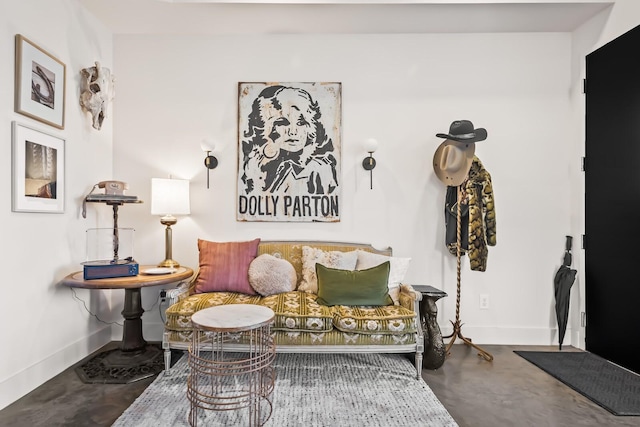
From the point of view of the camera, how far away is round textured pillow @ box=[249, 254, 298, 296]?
291 cm

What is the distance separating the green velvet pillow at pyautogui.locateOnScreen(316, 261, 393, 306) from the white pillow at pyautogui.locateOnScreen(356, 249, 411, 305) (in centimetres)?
16

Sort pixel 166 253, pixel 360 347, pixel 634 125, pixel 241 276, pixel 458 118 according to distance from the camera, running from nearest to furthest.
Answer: pixel 360 347, pixel 634 125, pixel 241 276, pixel 166 253, pixel 458 118

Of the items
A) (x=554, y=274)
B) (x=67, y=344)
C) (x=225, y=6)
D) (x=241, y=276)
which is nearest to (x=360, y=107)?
(x=225, y=6)

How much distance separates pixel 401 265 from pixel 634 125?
2.03 m

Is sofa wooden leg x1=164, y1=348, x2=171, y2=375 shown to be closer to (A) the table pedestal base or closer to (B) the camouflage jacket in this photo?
(A) the table pedestal base

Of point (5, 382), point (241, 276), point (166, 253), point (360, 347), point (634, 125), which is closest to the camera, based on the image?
point (5, 382)

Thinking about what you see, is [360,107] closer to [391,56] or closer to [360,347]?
[391,56]

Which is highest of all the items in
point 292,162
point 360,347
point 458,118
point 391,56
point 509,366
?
point 391,56

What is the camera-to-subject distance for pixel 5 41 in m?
2.23

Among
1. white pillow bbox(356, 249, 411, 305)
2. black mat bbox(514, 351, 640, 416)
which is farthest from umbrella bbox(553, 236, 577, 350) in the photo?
white pillow bbox(356, 249, 411, 305)

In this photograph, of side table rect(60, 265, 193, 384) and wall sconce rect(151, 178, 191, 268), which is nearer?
side table rect(60, 265, 193, 384)

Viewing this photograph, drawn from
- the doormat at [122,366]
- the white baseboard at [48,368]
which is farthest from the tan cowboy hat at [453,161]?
the white baseboard at [48,368]

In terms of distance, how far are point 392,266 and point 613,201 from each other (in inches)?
71.7

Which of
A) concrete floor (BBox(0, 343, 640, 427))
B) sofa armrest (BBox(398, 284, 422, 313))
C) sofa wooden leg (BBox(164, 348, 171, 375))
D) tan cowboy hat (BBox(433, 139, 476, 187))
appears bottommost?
concrete floor (BBox(0, 343, 640, 427))
